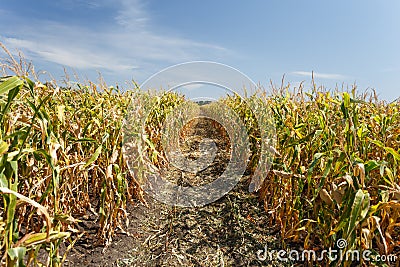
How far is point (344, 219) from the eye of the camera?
1462mm

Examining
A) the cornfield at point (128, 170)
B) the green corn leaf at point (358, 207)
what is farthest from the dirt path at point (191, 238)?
the green corn leaf at point (358, 207)

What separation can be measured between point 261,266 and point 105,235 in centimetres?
118

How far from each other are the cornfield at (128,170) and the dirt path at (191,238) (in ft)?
0.42

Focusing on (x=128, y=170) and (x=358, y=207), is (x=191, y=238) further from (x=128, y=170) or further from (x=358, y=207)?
(x=358, y=207)

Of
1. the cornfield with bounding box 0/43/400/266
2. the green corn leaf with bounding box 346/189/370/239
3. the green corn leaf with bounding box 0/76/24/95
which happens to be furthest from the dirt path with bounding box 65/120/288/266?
the green corn leaf with bounding box 0/76/24/95

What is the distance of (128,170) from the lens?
2699 mm

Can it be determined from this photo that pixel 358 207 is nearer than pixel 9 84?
No

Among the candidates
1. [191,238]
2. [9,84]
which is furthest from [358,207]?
[191,238]

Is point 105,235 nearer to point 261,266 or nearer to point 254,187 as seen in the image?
point 261,266

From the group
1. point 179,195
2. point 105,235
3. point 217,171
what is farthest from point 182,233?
point 217,171

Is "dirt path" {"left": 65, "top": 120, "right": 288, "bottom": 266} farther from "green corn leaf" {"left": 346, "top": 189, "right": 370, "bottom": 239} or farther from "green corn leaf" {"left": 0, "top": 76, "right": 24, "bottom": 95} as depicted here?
"green corn leaf" {"left": 0, "top": 76, "right": 24, "bottom": 95}

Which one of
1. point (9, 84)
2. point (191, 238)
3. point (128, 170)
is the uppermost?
point (9, 84)

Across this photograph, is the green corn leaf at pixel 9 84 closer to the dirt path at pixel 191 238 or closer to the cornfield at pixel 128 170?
the cornfield at pixel 128 170

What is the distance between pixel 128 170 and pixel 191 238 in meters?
0.80
